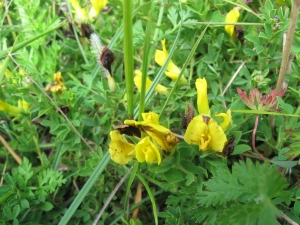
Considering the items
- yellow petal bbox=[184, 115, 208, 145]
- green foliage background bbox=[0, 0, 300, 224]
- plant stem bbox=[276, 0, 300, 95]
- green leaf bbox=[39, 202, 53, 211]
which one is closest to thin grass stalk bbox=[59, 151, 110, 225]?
green foliage background bbox=[0, 0, 300, 224]

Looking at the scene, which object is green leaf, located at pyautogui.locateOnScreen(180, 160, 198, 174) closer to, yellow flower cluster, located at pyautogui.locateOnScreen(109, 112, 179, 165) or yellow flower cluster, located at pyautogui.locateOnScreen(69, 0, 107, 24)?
yellow flower cluster, located at pyautogui.locateOnScreen(109, 112, 179, 165)

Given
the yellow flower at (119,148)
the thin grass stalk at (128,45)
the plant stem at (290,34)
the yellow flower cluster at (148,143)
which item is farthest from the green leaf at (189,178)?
the plant stem at (290,34)

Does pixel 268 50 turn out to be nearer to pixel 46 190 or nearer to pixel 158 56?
pixel 158 56

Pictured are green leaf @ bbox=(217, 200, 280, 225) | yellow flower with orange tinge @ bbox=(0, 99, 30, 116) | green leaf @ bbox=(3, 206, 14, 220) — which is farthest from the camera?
yellow flower with orange tinge @ bbox=(0, 99, 30, 116)

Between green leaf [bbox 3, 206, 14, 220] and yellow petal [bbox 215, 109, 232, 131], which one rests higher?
yellow petal [bbox 215, 109, 232, 131]

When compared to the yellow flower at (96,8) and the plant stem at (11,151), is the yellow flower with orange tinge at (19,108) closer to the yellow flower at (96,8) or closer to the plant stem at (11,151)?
the plant stem at (11,151)

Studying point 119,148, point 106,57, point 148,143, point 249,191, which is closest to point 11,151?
point 106,57
